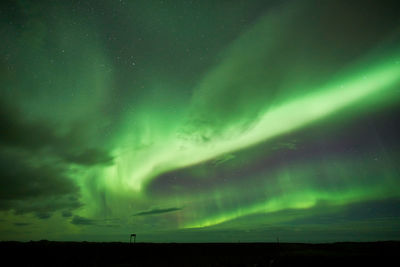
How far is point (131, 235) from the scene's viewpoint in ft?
427
